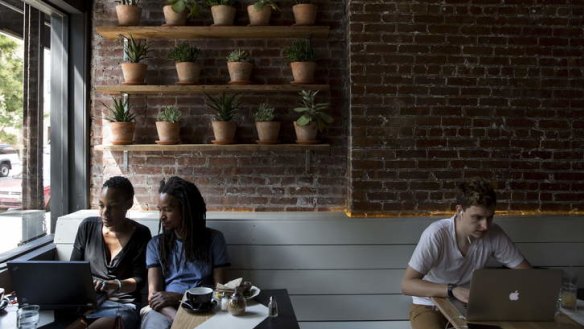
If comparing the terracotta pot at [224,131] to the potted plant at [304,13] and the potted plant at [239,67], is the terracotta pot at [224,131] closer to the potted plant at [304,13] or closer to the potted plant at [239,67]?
the potted plant at [239,67]

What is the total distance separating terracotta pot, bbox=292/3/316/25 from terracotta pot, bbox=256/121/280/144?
0.74 meters

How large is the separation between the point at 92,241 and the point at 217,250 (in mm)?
749

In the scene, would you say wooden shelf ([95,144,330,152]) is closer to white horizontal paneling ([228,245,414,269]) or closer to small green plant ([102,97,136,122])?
small green plant ([102,97,136,122])

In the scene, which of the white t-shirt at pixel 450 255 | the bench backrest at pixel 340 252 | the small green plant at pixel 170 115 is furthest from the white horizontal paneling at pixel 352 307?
the small green plant at pixel 170 115

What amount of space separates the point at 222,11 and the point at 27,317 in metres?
2.35

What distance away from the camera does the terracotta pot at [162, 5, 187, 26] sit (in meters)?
3.67

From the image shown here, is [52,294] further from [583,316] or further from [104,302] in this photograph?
[583,316]

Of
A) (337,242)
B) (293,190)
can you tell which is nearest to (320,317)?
(337,242)

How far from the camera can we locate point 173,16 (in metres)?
3.67

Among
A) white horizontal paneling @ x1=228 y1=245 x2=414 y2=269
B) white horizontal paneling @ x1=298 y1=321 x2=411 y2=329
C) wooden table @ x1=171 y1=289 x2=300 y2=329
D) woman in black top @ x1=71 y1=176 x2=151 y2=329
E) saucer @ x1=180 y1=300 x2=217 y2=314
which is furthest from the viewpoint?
white horizontal paneling @ x1=298 y1=321 x2=411 y2=329

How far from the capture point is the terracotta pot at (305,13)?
3.68 m

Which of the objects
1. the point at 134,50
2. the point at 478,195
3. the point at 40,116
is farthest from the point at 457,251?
the point at 40,116

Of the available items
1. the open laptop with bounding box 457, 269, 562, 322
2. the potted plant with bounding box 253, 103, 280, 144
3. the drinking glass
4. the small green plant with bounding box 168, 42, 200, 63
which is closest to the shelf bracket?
the small green plant with bounding box 168, 42, 200, 63

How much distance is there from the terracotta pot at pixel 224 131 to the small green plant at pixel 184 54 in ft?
1.57
